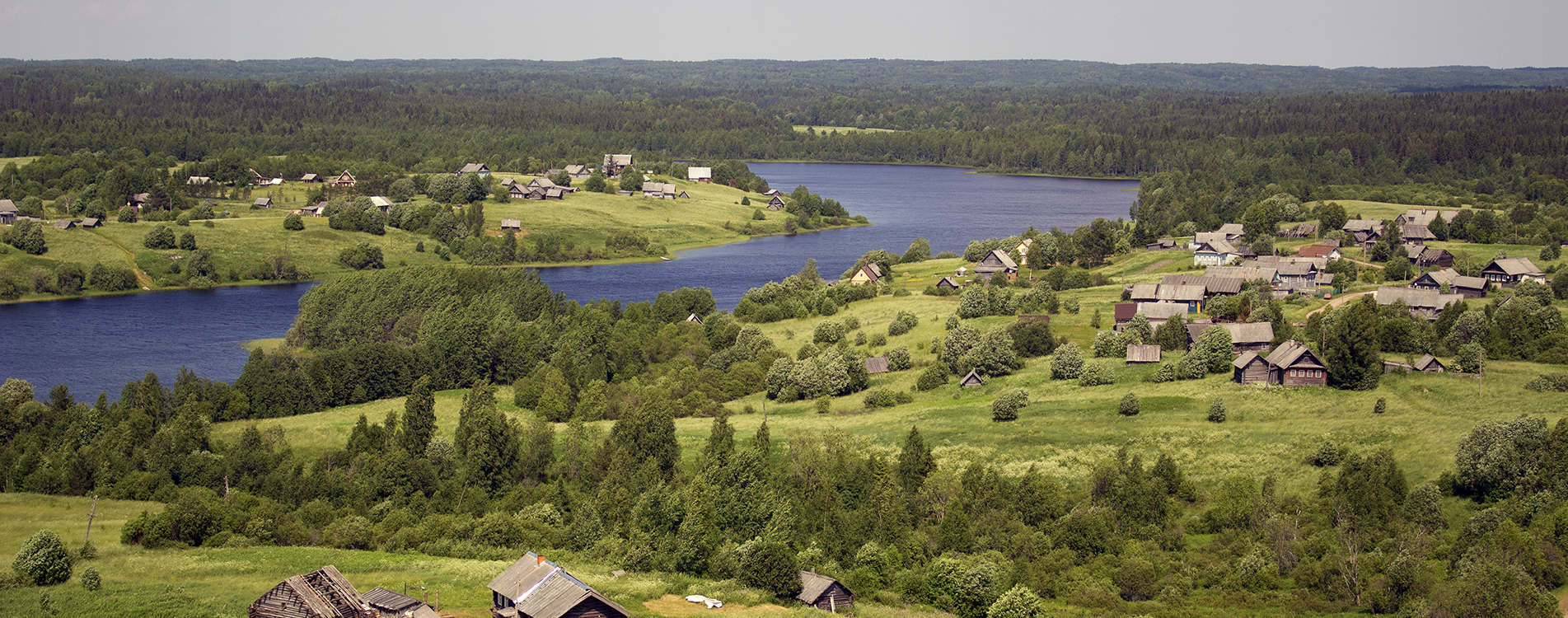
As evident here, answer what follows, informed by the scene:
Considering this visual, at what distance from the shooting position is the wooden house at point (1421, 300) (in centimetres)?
5984

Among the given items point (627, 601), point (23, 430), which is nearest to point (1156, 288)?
point (627, 601)

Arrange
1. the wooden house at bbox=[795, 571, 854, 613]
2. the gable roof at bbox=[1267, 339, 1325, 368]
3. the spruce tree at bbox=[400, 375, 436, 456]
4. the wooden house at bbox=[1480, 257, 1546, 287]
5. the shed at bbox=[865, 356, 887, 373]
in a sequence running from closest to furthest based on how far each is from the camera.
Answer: the wooden house at bbox=[795, 571, 854, 613] < the spruce tree at bbox=[400, 375, 436, 456] < the gable roof at bbox=[1267, 339, 1325, 368] < the shed at bbox=[865, 356, 887, 373] < the wooden house at bbox=[1480, 257, 1546, 287]

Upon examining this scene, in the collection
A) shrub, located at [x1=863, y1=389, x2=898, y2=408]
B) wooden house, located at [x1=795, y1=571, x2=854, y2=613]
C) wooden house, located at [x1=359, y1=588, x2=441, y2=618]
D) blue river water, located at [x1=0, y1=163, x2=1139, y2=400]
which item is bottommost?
blue river water, located at [x1=0, y1=163, x2=1139, y2=400]

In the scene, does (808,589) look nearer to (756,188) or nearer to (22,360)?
(22,360)

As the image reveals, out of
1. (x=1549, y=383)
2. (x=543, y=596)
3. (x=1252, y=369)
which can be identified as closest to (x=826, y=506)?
(x=543, y=596)

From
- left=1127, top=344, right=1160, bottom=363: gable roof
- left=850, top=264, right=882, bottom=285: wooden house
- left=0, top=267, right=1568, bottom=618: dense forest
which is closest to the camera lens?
left=0, top=267, right=1568, bottom=618: dense forest

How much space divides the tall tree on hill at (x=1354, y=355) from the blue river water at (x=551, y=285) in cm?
4375

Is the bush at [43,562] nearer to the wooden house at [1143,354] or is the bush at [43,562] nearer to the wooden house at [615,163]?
the wooden house at [1143,354]

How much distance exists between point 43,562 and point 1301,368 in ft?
150

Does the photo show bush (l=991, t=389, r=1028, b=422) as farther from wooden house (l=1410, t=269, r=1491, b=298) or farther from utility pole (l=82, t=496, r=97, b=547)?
utility pole (l=82, t=496, r=97, b=547)

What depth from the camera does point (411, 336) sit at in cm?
7112

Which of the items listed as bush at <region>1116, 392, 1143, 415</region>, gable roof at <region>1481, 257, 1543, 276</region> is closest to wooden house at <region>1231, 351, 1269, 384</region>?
bush at <region>1116, 392, 1143, 415</region>

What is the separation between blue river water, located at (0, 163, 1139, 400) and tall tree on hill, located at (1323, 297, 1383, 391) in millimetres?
43745

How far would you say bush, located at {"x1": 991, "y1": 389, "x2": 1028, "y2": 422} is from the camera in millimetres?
48750
